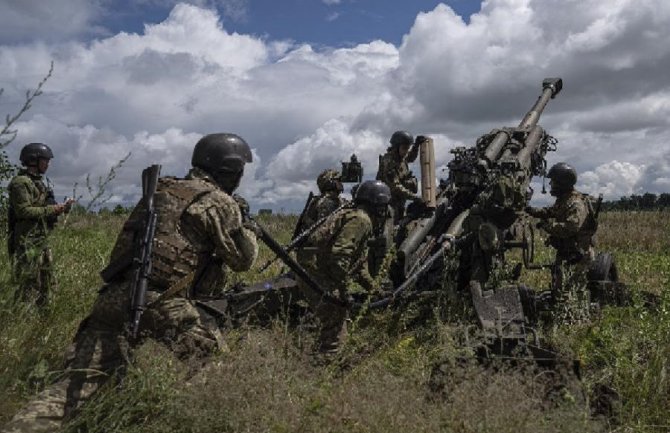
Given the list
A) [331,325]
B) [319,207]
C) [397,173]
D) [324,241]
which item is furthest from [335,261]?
[397,173]

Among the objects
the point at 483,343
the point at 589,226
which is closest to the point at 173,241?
the point at 483,343

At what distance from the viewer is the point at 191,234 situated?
406cm

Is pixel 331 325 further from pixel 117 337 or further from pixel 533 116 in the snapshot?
pixel 533 116

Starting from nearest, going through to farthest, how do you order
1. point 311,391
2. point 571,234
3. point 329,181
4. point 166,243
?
point 311,391, point 166,243, point 571,234, point 329,181

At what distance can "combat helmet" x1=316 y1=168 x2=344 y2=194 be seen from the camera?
398 inches

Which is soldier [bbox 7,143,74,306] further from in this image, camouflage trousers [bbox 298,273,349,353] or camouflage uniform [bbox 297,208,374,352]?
camouflage trousers [bbox 298,273,349,353]

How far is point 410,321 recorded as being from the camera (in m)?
7.45

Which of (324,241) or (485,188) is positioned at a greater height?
(485,188)

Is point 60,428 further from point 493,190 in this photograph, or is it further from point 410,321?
point 493,190

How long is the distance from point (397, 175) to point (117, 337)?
7337 millimetres

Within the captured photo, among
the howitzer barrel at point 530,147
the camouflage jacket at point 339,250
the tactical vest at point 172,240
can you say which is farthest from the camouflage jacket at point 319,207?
the tactical vest at point 172,240

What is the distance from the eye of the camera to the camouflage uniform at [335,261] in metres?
6.18

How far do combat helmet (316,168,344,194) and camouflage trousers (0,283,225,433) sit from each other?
20.1ft

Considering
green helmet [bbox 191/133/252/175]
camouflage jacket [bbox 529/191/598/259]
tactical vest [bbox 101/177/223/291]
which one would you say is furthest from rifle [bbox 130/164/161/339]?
camouflage jacket [bbox 529/191/598/259]
